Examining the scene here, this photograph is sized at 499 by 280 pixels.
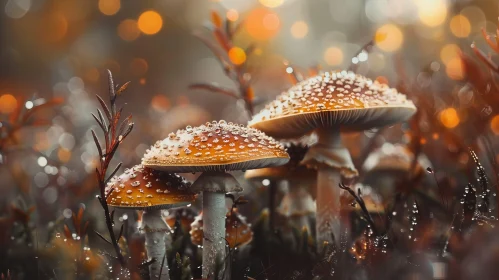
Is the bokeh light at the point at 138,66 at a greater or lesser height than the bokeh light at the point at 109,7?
lesser

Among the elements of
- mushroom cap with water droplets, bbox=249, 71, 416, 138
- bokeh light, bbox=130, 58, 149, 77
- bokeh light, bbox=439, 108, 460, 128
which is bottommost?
bokeh light, bbox=439, 108, 460, 128

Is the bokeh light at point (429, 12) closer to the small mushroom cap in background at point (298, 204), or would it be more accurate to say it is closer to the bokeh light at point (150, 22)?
the small mushroom cap in background at point (298, 204)

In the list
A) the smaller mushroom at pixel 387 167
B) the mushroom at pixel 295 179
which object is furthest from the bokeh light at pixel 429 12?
the mushroom at pixel 295 179

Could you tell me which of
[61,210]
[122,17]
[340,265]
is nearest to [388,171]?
[340,265]

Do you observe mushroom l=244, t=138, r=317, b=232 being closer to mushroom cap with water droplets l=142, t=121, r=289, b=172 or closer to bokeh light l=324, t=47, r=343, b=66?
mushroom cap with water droplets l=142, t=121, r=289, b=172

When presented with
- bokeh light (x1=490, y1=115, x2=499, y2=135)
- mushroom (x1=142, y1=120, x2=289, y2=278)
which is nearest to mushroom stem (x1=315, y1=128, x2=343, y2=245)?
mushroom (x1=142, y1=120, x2=289, y2=278)

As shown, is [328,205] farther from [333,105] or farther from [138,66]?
[138,66]
